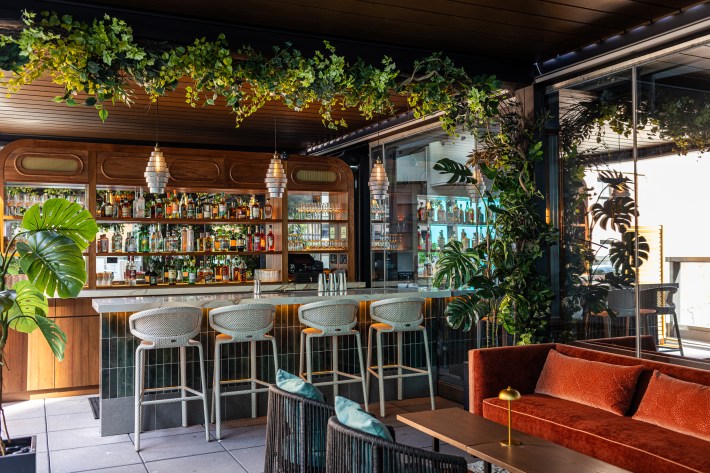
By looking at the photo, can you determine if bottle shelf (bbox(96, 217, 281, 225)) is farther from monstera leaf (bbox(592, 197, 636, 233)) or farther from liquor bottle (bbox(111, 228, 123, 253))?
monstera leaf (bbox(592, 197, 636, 233))

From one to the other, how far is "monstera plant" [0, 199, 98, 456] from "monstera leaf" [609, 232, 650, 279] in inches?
151

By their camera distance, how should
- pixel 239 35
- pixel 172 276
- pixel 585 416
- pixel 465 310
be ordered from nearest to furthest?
1. pixel 585 416
2. pixel 239 35
3. pixel 465 310
4. pixel 172 276

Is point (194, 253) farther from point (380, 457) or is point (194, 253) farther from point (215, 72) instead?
point (380, 457)

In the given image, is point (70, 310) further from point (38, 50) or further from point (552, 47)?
point (552, 47)

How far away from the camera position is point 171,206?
8.68 meters

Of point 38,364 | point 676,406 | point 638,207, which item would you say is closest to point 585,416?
Result: point 676,406

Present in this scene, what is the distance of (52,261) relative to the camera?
3.85 meters

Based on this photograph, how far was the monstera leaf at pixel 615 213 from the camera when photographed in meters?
5.02

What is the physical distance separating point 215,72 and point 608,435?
11.1ft

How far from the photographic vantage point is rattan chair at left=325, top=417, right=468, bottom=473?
247 cm

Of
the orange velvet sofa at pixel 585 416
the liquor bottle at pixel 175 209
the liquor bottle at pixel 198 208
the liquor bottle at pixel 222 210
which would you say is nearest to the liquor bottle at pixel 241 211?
the liquor bottle at pixel 222 210

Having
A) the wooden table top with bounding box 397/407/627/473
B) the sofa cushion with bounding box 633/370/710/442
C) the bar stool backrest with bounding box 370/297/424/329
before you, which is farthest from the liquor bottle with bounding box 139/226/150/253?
the sofa cushion with bounding box 633/370/710/442

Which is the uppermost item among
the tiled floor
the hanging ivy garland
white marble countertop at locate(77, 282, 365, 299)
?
the hanging ivy garland

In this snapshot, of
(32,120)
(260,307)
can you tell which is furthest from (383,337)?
(32,120)
